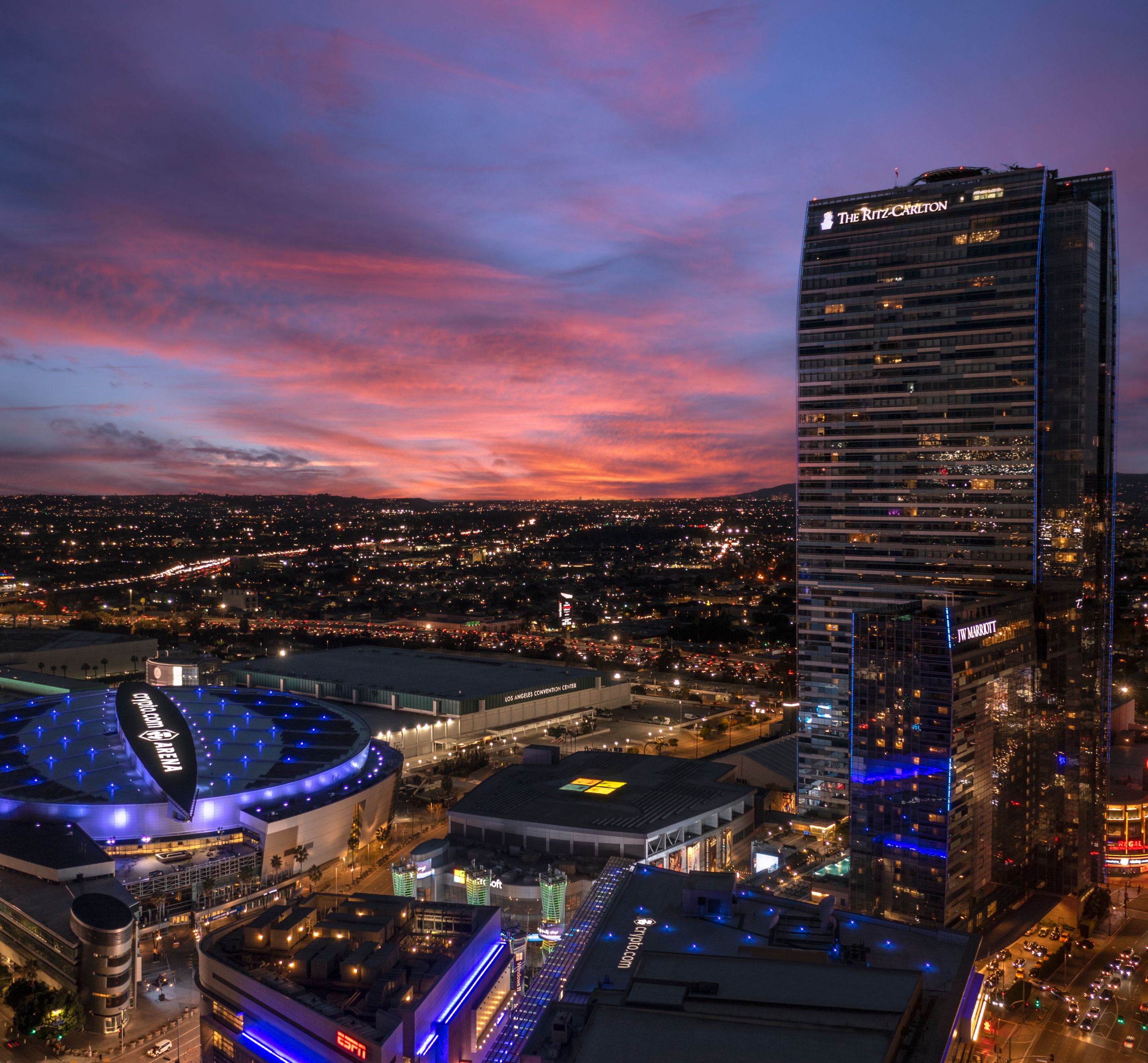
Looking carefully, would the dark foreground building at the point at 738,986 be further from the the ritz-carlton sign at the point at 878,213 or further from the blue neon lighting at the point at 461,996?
the the ritz-carlton sign at the point at 878,213

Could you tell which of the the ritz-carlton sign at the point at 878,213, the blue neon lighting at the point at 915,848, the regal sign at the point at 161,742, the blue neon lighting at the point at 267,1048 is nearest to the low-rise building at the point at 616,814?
the blue neon lighting at the point at 915,848

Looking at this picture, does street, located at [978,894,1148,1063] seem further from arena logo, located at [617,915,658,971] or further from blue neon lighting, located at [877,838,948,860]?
arena logo, located at [617,915,658,971]

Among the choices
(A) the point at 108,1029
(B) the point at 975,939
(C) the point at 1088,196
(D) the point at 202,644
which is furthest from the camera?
(D) the point at 202,644

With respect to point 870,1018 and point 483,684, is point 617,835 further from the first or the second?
point 483,684

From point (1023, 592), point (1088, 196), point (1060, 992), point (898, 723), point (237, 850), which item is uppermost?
point (1088, 196)

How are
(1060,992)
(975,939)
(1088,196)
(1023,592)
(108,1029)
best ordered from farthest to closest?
(1088,196) → (1023,592) → (1060,992) → (108,1029) → (975,939)

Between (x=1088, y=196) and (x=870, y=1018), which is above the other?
(x=1088, y=196)

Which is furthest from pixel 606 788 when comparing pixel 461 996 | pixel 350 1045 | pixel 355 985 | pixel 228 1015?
pixel 350 1045

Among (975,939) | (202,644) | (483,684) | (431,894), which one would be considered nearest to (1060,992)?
(975,939)
